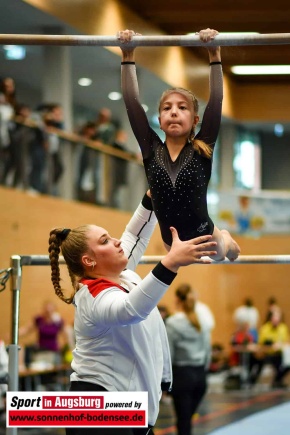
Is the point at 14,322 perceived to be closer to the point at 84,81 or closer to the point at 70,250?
the point at 70,250

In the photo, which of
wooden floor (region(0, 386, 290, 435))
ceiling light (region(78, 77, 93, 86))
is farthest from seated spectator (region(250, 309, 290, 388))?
ceiling light (region(78, 77, 93, 86))

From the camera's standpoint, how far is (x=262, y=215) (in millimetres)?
18266

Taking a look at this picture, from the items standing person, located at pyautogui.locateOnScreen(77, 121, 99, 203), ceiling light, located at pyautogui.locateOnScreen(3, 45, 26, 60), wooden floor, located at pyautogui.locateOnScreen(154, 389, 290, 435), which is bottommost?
wooden floor, located at pyautogui.locateOnScreen(154, 389, 290, 435)

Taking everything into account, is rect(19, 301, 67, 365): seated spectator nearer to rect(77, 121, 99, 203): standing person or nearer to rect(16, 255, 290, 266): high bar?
rect(77, 121, 99, 203): standing person

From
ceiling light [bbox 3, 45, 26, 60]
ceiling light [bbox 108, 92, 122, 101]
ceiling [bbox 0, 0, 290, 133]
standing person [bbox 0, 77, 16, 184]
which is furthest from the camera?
ceiling light [bbox 108, 92, 122, 101]

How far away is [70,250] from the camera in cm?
345

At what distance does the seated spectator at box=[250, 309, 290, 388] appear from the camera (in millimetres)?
14914

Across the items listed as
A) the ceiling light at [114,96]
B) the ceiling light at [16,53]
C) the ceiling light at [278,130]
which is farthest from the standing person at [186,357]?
the ceiling light at [278,130]

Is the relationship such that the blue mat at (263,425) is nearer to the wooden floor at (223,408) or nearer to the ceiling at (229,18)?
the wooden floor at (223,408)

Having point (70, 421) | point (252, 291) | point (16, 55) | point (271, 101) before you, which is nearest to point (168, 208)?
point (70, 421)

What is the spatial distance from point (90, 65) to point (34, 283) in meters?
3.00

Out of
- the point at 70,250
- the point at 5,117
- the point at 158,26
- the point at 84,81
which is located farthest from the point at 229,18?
the point at 84,81

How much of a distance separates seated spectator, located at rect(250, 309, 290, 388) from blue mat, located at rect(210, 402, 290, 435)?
517 cm

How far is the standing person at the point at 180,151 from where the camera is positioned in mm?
3508
